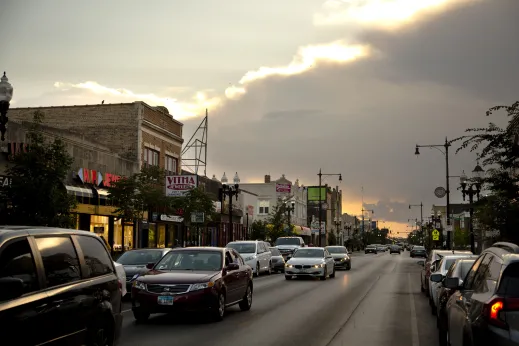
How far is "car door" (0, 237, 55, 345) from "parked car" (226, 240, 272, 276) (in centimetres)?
2660

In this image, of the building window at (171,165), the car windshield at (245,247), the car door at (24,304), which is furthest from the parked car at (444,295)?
the building window at (171,165)

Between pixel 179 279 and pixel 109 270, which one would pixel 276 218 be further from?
pixel 109 270

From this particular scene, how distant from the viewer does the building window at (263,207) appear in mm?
103000

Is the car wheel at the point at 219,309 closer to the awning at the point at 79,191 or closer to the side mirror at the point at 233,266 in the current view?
the side mirror at the point at 233,266

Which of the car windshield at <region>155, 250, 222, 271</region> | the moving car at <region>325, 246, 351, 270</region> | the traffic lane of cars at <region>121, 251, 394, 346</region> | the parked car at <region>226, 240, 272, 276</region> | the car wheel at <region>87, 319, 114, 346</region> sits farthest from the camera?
the moving car at <region>325, 246, 351, 270</region>

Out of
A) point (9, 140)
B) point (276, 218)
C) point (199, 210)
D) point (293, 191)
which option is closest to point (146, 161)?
point (199, 210)

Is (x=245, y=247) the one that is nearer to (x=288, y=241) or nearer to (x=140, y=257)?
(x=140, y=257)

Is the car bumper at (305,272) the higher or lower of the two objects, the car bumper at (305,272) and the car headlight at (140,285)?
the lower

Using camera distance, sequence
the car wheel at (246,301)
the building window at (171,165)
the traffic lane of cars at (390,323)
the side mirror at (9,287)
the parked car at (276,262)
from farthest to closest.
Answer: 1. the building window at (171,165)
2. the parked car at (276,262)
3. the car wheel at (246,301)
4. the traffic lane of cars at (390,323)
5. the side mirror at (9,287)

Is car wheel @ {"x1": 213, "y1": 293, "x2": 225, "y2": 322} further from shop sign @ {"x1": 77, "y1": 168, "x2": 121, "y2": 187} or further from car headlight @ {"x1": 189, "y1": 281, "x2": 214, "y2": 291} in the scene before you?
shop sign @ {"x1": 77, "y1": 168, "x2": 121, "y2": 187}

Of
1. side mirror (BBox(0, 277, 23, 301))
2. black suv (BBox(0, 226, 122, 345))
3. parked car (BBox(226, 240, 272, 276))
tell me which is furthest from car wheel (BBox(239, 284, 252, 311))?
parked car (BBox(226, 240, 272, 276))

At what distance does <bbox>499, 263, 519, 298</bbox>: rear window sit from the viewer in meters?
6.67

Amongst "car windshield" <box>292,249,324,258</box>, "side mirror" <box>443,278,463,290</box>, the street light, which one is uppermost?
the street light

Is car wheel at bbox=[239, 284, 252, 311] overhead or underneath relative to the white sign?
underneath
